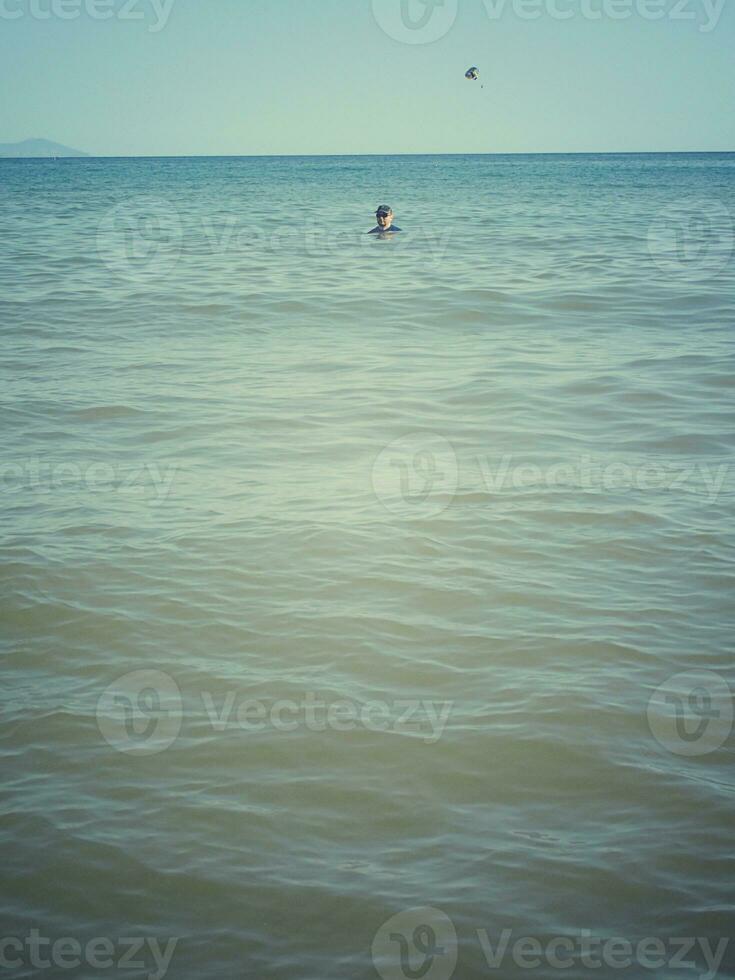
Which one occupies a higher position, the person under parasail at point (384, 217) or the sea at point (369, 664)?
the person under parasail at point (384, 217)

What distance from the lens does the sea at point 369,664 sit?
12.2ft

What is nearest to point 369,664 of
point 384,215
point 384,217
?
point 384,215

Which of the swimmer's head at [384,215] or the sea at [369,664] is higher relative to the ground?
the swimmer's head at [384,215]

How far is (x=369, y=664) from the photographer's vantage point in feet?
17.6

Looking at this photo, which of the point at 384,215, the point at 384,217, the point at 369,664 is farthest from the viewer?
the point at 384,217

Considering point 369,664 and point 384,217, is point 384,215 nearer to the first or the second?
point 384,217

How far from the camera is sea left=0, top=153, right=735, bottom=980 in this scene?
147 inches

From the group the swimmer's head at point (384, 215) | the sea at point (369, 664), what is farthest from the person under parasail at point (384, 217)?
the sea at point (369, 664)

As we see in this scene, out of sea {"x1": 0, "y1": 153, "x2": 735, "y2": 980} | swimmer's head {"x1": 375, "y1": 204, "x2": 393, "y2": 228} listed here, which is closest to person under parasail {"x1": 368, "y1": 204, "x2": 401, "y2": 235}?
swimmer's head {"x1": 375, "y1": 204, "x2": 393, "y2": 228}

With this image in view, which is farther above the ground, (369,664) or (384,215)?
(384,215)

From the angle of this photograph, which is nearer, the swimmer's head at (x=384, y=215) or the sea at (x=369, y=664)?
the sea at (x=369, y=664)

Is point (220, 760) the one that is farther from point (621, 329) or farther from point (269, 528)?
point (621, 329)

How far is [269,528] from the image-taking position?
7.23m

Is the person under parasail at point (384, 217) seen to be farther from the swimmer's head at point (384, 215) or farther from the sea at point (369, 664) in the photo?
the sea at point (369, 664)
